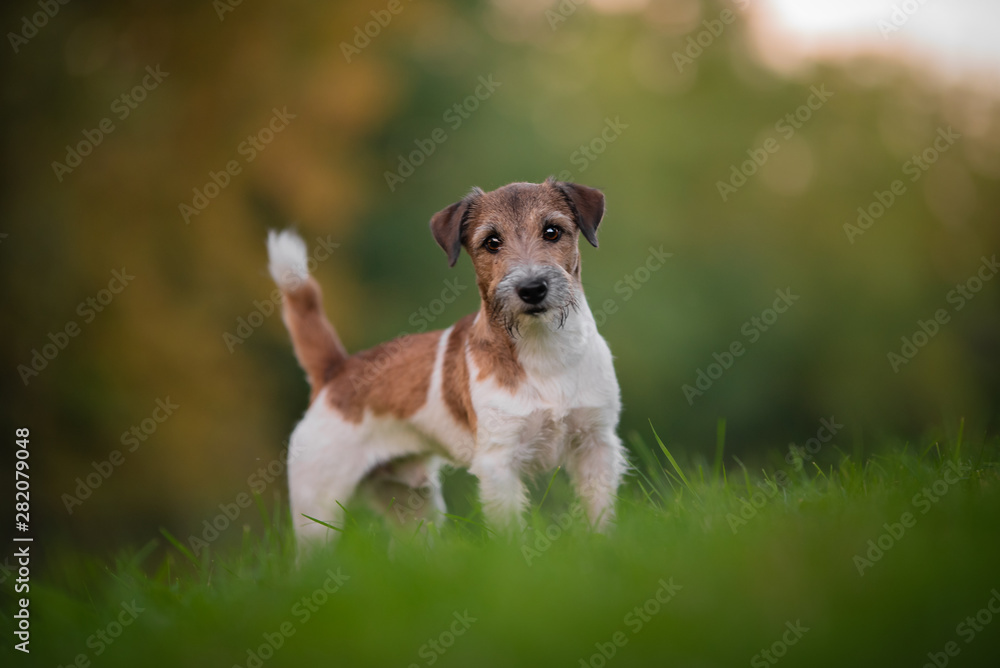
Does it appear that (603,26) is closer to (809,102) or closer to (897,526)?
(809,102)

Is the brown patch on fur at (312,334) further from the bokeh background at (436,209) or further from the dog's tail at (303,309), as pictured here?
the bokeh background at (436,209)

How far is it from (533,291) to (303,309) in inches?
93.1

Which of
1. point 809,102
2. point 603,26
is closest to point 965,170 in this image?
point 809,102

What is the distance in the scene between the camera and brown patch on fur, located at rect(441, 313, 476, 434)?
466 cm

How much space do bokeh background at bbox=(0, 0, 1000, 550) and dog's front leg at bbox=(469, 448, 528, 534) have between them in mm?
1946

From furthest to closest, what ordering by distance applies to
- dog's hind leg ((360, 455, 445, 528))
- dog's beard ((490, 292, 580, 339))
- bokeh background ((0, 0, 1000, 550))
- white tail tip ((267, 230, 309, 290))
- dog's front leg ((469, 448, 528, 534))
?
bokeh background ((0, 0, 1000, 550))
white tail tip ((267, 230, 309, 290))
dog's hind leg ((360, 455, 445, 528))
dog's front leg ((469, 448, 528, 534))
dog's beard ((490, 292, 580, 339))

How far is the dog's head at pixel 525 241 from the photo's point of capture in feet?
13.6

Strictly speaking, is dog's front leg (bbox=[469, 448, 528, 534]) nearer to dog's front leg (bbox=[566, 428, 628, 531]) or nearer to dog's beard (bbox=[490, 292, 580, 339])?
dog's front leg (bbox=[566, 428, 628, 531])

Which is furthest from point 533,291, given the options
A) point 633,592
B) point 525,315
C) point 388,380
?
point 633,592

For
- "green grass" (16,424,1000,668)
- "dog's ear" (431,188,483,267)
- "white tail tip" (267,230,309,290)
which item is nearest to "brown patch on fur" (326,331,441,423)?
"white tail tip" (267,230,309,290)

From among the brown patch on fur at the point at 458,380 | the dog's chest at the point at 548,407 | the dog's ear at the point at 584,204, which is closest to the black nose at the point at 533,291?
the dog's chest at the point at 548,407

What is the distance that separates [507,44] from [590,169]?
10.5 ft

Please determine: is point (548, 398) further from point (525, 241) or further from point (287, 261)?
point (287, 261)

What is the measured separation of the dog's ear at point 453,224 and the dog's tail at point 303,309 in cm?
140
